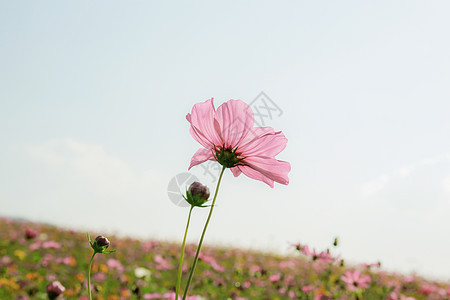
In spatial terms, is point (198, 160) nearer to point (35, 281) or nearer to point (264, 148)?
point (264, 148)

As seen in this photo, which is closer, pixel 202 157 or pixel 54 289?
pixel 202 157

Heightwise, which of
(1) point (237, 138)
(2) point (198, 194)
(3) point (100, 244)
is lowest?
(3) point (100, 244)

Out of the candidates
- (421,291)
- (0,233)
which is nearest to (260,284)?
(421,291)

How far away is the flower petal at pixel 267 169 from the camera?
97cm

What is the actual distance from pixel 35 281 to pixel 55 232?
3559mm

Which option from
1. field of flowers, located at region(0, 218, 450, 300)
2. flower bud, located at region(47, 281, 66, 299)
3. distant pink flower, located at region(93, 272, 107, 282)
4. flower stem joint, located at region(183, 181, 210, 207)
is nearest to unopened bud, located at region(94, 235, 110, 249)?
flower stem joint, located at region(183, 181, 210, 207)

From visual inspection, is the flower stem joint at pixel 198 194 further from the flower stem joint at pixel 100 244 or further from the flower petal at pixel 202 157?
the flower stem joint at pixel 100 244

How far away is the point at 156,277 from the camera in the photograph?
4.41 metres

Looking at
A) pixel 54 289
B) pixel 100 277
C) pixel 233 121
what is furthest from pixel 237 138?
pixel 100 277

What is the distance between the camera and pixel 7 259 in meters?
4.33

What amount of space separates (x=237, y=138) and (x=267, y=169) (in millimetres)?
102

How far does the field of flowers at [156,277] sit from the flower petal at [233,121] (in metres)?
1.52

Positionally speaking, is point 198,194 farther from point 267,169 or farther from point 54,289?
point 54,289

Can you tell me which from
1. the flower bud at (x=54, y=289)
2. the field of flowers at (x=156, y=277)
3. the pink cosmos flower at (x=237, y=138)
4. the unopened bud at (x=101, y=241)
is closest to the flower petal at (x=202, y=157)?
the pink cosmos flower at (x=237, y=138)
